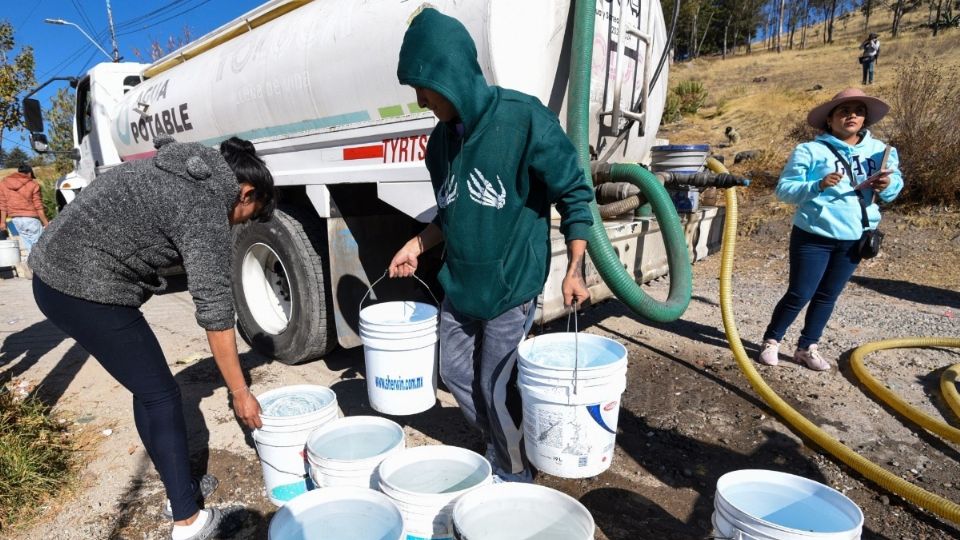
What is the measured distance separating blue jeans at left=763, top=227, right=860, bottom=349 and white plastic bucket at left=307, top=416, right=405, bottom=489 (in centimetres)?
286

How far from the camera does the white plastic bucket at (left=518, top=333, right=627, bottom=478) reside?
5.91ft

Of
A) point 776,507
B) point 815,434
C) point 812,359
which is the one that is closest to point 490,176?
point 776,507

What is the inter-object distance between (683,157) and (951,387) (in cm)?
218

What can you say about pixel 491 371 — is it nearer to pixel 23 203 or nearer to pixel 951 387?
pixel 951 387

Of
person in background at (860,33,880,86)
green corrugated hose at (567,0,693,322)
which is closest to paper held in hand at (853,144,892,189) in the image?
green corrugated hose at (567,0,693,322)

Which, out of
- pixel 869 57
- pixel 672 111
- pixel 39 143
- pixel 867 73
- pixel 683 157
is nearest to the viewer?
pixel 683 157

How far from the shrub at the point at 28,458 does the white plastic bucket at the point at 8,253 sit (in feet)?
19.9

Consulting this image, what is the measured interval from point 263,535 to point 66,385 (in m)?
2.55

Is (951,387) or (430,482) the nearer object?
(430,482)

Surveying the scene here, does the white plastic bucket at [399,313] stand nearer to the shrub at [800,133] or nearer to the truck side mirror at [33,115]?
the truck side mirror at [33,115]

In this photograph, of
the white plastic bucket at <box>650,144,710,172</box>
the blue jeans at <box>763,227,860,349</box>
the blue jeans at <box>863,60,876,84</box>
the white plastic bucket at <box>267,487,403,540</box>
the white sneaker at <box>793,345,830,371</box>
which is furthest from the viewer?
the blue jeans at <box>863,60,876,84</box>

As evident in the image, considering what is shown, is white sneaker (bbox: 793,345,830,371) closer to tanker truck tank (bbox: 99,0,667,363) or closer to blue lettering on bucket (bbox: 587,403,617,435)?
tanker truck tank (bbox: 99,0,667,363)

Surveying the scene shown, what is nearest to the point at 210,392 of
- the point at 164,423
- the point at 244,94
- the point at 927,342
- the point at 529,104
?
the point at 164,423

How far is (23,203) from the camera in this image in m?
7.55
